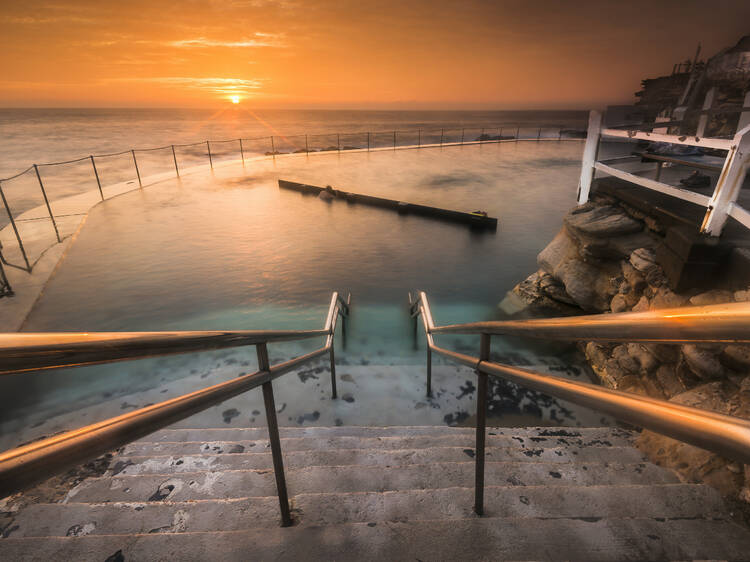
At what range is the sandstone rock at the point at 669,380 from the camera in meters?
3.81

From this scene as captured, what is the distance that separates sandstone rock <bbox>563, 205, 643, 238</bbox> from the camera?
570cm

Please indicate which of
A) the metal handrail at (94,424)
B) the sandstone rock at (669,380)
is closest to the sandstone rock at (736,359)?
the sandstone rock at (669,380)

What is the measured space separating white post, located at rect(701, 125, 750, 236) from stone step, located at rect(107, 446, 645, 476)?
8.83 feet

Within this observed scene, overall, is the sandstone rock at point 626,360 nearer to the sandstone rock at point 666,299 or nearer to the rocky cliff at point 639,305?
the rocky cliff at point 639,305

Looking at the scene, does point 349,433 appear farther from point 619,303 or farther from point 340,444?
point 619,303

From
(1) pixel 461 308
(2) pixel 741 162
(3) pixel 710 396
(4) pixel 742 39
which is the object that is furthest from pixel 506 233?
(4) pixel 742 39

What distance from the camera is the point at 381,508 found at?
72.0 inches

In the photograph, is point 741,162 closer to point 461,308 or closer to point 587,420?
point 587,420

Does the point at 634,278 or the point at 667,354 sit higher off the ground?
the point at 634,278

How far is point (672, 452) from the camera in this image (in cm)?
267

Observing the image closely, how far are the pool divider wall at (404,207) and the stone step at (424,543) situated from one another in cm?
1181

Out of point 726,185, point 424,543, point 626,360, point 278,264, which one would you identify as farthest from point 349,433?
point 278,264

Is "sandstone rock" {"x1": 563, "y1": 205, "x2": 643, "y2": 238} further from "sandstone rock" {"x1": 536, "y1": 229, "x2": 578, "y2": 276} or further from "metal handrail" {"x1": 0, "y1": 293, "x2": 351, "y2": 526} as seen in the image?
"metal handrail" {"x1": 0, "y1": 293, "x2": 351, "y2": 526}

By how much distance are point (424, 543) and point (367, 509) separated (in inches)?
15.9
